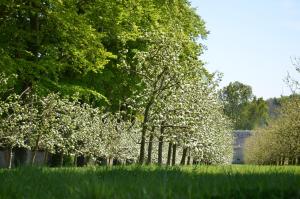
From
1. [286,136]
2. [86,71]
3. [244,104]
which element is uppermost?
[244,104]

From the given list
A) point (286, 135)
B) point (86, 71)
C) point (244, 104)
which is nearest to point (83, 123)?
point (86, 71)

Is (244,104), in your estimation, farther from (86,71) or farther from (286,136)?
(86,71)

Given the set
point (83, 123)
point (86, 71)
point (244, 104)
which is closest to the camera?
point (86, 71)

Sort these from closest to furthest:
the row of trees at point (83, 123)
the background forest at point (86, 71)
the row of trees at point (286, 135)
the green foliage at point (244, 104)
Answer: the background forest at point (86, 71) → the row of trees at point (83, 123) → the row of trees at point (286, 135) → the green foliage at point (244, 104)

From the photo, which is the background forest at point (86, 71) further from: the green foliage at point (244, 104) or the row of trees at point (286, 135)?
the green foliage at point (244, 104)

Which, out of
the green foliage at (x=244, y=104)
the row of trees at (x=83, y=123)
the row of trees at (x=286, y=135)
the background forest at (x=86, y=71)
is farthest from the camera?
the green foliage at (x=244, y=104)

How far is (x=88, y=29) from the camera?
22.4 m

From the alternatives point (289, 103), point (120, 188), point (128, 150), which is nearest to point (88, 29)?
point (120, 188)

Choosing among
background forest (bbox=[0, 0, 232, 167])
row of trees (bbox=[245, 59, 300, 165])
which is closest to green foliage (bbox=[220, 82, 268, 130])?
row of trees (bbox=[245, 59, 300, 165])

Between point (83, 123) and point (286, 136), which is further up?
point (286, 136)

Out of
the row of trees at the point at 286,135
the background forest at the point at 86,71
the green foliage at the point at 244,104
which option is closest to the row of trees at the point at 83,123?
the background forest at the point at 86,71

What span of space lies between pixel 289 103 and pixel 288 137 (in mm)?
3534

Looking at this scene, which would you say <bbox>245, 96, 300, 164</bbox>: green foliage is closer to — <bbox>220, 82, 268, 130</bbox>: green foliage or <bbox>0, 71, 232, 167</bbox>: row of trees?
<bbox>0, 71, 232, 167</bbox>: row of trees

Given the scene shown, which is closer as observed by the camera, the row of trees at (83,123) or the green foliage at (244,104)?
the row of trees at (83,123)
